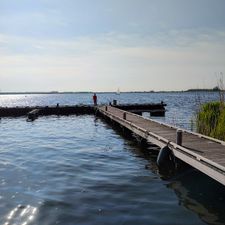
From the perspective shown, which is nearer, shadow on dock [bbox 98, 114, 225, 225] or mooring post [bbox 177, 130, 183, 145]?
shadow on dock [bbox 98, 114, 225, 225]

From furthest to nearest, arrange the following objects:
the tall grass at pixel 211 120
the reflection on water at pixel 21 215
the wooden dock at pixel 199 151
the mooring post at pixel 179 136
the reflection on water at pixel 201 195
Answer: the tall grass at pixel 211 120
the mooring post at pixel 179 136
the wooden dock at pixel 199 151
the reflection on water at pixel 201 195
the reflection on water at pixel 21 215

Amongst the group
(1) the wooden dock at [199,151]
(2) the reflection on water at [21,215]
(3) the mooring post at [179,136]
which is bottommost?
(2) the reflection on water at [21,215]

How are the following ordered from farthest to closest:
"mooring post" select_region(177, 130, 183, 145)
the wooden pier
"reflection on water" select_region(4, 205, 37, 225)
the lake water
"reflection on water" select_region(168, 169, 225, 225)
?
the wooden pier < "mooring post" select_region(177, 130, 183, 145) < "reflection on water" select_region(168, 169, 225, 225) < the lake water < "reflection on water" select_region(4, 205, 37, 225)

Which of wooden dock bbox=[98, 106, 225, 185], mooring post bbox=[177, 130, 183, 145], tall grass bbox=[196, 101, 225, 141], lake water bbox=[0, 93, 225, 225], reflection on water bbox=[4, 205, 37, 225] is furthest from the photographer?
tall grass bbox=[196, 101, 225, 141]

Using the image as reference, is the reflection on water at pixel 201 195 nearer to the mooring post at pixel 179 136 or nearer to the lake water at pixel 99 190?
the lake water at pixel 99 190

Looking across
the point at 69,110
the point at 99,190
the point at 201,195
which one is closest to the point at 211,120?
the point at 201,195

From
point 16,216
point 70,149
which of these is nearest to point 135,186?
point 16,216

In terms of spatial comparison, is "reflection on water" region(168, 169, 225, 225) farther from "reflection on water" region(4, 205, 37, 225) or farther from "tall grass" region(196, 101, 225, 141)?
"reflection on water" region(4, 205, 37, 225)

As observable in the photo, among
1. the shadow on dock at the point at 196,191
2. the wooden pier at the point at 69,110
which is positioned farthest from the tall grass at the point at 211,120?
the wooden pier at the point at 69,110

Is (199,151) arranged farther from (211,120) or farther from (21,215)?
(21,215)

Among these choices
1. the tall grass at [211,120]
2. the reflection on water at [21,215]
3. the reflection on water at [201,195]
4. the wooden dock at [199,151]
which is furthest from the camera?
the tall grass at [211,120]

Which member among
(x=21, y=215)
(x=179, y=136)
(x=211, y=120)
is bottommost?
(x=21, y=215)

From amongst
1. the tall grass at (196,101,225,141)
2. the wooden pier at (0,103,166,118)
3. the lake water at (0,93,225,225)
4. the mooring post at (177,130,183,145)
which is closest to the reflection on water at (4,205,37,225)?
the lake water at (0,93,225,225)

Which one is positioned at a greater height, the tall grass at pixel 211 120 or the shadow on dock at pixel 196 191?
the tall grass at pixel 211 120
